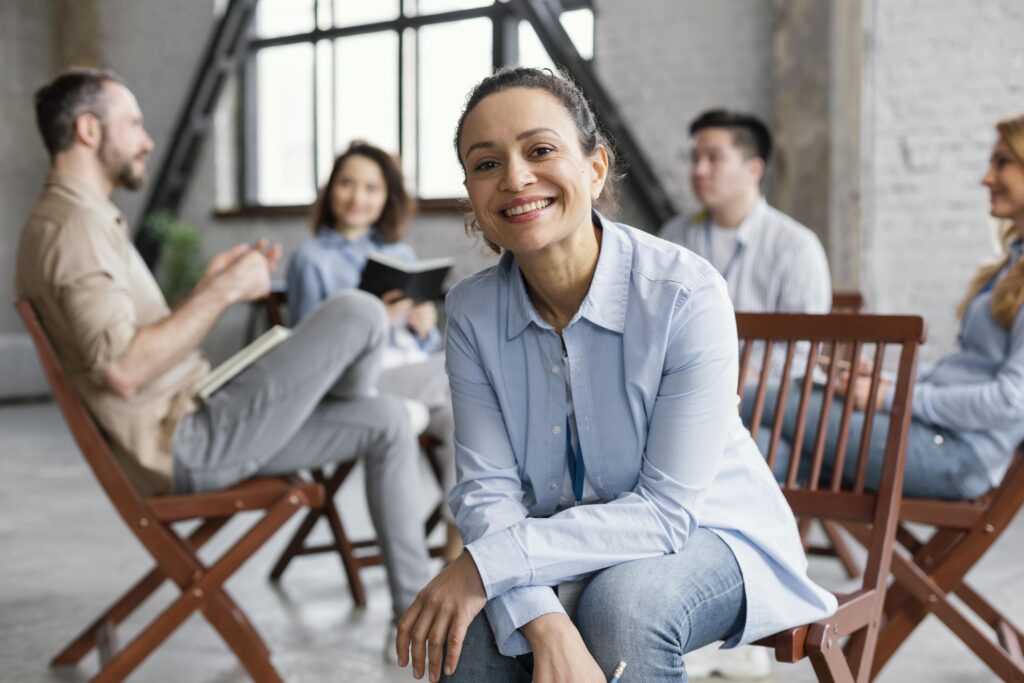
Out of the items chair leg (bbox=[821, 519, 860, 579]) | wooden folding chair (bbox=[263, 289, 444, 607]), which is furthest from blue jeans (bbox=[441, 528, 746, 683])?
chair leg (bbox=[821, 519, 860, 579])

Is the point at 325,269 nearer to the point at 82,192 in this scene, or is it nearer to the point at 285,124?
the point at 82,192

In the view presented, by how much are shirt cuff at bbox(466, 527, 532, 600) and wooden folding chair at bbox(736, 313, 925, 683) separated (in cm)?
41

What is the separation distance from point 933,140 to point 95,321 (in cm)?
412

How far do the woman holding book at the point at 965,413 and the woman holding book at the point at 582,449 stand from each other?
0.86 metres

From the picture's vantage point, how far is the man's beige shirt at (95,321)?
2.56 meters

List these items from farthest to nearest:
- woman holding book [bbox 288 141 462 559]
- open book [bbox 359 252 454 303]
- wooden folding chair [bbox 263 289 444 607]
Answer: woman holding book [bbox 288 141 462 559] → open book [bbox 359 252 454 303] → wooden folding chair [bbox 263 289 444 607]

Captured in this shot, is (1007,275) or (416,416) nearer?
(1007,275)

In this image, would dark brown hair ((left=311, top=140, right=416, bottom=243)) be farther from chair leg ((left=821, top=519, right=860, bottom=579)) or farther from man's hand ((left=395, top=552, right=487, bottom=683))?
man's hand ((left=395, top=552, right=487, bottom=683))

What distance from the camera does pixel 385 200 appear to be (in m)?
4.31

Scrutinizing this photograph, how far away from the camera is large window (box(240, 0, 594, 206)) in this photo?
7.45m

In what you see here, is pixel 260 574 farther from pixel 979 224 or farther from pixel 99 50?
pixel 99 50

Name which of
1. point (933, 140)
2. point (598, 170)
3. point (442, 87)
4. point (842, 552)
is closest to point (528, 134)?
point (598, 170)

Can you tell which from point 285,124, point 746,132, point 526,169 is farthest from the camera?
point 285,124

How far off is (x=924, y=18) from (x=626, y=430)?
436 cm
